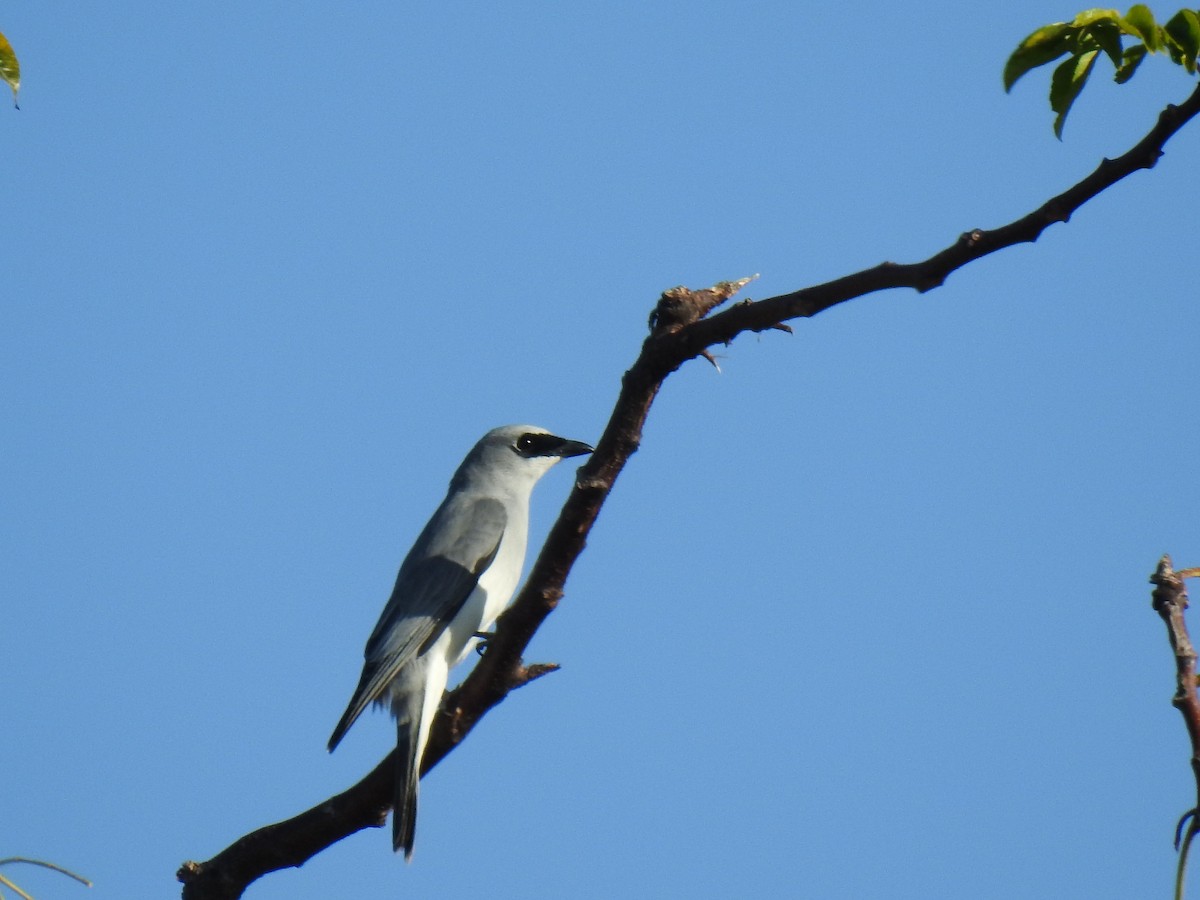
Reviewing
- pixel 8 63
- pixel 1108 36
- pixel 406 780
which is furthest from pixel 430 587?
pixel 1108 36

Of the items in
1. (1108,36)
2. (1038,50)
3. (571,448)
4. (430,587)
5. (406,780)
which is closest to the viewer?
(1108,36)

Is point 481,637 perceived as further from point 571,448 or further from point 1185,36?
point 1185,36

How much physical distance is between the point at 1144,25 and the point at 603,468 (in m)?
1.78

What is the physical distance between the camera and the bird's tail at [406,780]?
4.76 m

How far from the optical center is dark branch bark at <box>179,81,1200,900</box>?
9.67 ft

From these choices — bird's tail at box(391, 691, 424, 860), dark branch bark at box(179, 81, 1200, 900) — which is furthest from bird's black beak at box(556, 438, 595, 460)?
dark branch bark at box(179, 81, 1200, 900)

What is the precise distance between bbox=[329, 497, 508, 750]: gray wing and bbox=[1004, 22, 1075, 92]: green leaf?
13.7 feet

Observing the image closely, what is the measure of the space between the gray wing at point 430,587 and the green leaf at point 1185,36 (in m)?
4.47

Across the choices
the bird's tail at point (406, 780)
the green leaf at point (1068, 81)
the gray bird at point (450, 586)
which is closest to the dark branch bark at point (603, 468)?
the bird's tail at point (406, 780)

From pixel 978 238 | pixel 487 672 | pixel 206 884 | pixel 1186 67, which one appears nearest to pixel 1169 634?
pixel 978 238

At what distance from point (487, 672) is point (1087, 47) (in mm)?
2455

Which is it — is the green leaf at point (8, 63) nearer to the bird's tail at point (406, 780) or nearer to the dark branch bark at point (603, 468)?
the dark branch bark at point (603, 468)

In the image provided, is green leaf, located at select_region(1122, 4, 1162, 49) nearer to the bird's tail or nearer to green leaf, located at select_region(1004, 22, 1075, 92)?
green leaf, located at select_region(1004, 22, 1075, 92)

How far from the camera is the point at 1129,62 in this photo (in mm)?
3021
